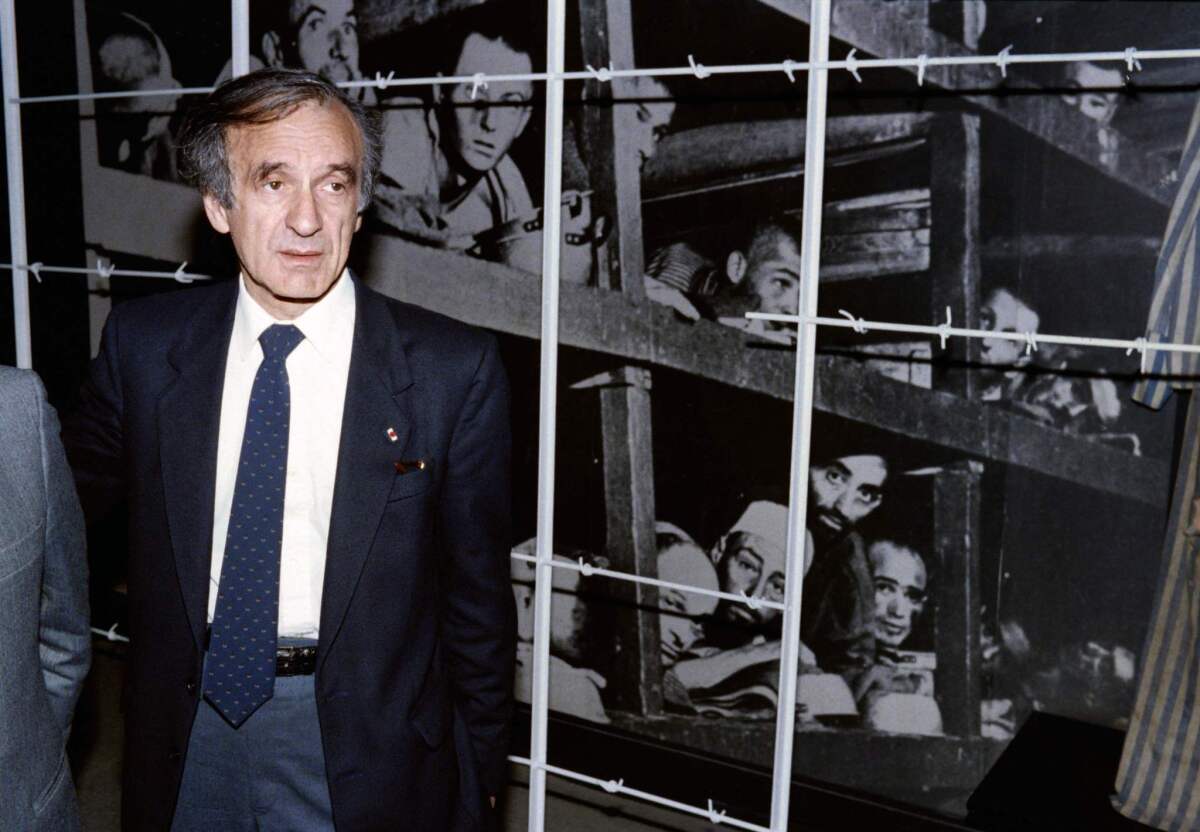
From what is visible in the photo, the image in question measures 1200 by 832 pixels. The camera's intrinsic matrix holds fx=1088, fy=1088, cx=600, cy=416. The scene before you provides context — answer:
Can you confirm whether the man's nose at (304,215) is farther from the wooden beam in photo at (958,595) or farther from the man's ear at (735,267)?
the wooden beam in photo at (958,595)

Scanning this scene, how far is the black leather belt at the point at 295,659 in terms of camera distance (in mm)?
1513

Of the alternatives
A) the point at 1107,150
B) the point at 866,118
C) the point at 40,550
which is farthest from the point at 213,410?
the point at 1107,150

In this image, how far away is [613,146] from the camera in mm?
3199

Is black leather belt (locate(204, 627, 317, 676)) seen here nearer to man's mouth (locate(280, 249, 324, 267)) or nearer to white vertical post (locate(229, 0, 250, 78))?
man's mouth (locate(280, 249, 324, 267))

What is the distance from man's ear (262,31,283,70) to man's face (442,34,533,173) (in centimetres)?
63

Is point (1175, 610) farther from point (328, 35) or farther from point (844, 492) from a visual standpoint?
point (328, 35)

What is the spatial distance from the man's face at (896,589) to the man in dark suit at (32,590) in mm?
2253

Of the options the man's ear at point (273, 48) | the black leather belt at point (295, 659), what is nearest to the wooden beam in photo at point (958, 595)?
the black leather belt at point (295, 659)

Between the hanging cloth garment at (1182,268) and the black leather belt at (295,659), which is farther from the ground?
the hanging cloth garment at (1182,268)

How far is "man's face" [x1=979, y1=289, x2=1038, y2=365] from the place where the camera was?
2.93m

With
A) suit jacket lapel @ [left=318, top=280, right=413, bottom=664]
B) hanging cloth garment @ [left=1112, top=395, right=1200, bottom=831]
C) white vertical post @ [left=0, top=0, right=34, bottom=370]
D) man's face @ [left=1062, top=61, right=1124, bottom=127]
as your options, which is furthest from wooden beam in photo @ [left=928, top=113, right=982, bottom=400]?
white vertical post @ [left=0, top=0, right=34, bottom=370]

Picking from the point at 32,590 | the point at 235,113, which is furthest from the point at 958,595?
the point at 32,590

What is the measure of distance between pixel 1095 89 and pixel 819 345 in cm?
96

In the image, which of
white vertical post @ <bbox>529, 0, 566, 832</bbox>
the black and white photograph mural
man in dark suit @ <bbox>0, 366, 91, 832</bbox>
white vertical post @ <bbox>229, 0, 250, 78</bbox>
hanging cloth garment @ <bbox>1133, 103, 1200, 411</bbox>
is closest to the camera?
man in dark suit @ <bbox>0, 366, 91, 832</bbox>
